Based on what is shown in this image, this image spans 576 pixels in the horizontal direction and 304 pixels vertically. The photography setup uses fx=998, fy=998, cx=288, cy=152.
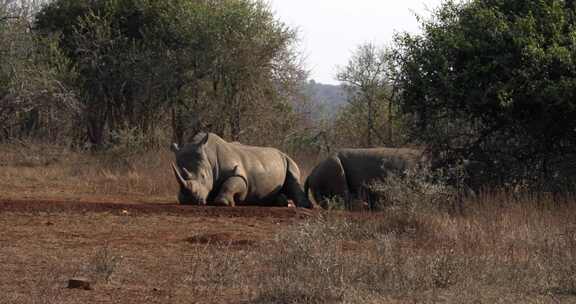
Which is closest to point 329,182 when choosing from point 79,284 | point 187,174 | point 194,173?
point 194,173

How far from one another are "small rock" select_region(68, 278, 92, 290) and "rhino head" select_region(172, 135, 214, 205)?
7.47m

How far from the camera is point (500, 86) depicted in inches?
583

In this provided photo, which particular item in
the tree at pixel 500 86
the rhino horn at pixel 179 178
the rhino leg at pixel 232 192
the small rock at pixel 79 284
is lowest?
the small rock at pixel 79 284

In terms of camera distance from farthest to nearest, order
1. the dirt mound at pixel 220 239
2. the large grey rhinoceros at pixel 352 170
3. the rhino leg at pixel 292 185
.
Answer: the rhino leg at pixel 292 185 < the large grey rhinoceros at pixel 352 170 < the dirt mound at pixel 220 239

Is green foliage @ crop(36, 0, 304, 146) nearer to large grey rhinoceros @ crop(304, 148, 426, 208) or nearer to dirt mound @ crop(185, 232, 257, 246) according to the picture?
large grey rhinoceros @ crop(304, 148, 426, 208)

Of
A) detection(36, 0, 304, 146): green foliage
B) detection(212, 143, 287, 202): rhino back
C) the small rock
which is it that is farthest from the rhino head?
detection(36, 0, 304, 146): green foliage

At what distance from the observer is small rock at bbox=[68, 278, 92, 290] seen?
8.51 m

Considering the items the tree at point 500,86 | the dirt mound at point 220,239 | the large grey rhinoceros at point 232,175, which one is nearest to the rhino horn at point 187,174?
the large grey rhinoceros at point 232,175

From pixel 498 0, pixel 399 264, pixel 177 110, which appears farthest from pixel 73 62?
pixel 399 264

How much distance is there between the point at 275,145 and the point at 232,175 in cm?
941

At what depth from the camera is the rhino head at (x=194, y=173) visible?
16.3 m

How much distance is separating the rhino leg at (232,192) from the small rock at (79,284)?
8.08m

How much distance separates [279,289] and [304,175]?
12538mm

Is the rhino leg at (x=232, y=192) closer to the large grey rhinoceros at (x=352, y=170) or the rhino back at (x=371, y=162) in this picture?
the large grey rhinoceros at (x=352, y=170)
